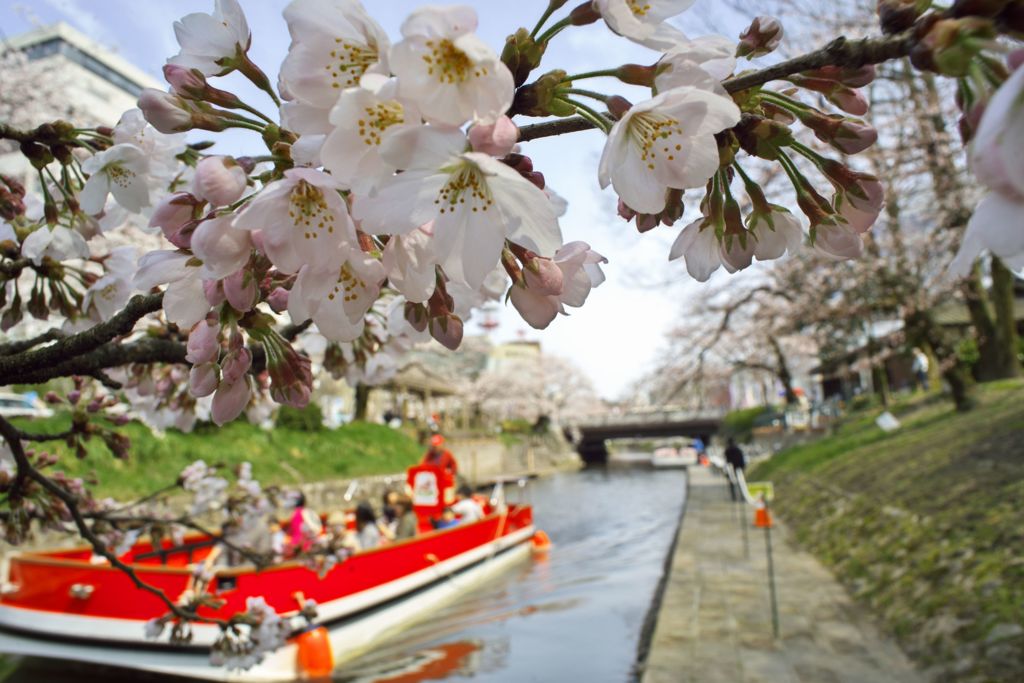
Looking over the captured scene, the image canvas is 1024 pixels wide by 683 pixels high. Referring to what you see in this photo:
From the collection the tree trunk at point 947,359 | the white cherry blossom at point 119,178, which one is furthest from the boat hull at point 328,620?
the tree trunk at point 947,359

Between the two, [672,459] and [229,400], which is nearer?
[229,400]

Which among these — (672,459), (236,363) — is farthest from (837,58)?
(672,459)

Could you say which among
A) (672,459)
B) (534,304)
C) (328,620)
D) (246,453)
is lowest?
(672,459)

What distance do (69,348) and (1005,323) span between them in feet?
51.9

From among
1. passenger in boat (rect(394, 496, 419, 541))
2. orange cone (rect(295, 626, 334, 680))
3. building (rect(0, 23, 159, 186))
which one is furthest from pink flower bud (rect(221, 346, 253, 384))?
building (rect(0, 23, 159, 186))

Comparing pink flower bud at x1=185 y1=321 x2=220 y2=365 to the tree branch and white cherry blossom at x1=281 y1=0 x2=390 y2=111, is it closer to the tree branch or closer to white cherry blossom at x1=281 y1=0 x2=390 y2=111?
white cherry blossom at x1=281 y1=0 x2=390 y2=111

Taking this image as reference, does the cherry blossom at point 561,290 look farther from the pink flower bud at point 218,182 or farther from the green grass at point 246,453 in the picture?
the green grass at point 246,453

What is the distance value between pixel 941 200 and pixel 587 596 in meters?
8.82

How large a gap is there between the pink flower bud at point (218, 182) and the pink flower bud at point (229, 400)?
0.32 m

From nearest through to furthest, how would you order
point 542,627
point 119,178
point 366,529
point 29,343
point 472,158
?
point 472,158
point 119,178
point 29,343
point 542,627
point 366,529

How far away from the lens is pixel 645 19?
855 mm

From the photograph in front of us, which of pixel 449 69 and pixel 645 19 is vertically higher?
pixel 645 19

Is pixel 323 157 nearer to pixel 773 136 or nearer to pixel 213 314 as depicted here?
pixel 213 314

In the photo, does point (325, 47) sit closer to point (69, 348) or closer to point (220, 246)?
point (220, 246)
